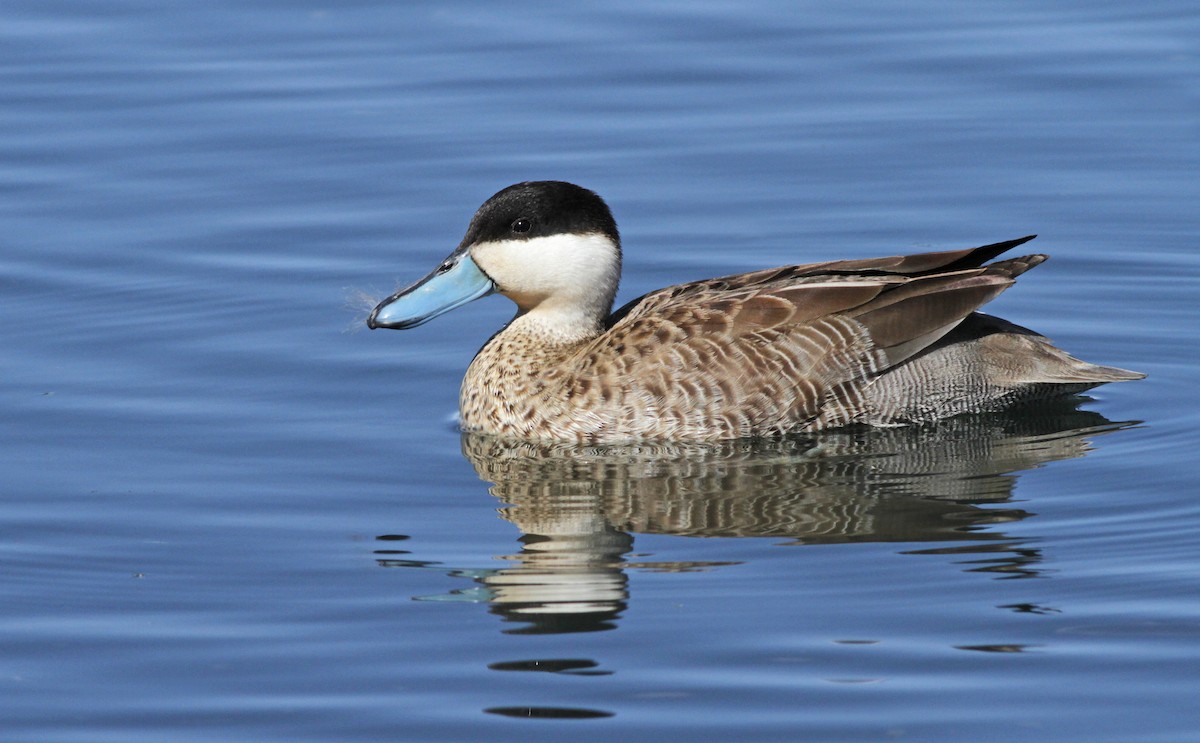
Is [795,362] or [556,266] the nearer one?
[795,362]

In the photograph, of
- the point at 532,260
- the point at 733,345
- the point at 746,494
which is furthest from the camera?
the point at 532,260

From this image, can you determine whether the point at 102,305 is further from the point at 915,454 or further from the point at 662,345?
the point at 915,454

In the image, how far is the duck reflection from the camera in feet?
24.8

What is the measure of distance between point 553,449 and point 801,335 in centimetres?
128

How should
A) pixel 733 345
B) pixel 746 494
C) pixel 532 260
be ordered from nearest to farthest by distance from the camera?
1. pixel 746 494
2. pixel 733 345
3. pixel 532 260

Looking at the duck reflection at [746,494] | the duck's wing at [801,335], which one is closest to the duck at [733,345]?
the duck's wing at [801,335]

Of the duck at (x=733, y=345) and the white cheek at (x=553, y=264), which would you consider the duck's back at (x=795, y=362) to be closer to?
the duck at (x=733, y=345)

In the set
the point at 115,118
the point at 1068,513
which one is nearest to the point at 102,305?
the point at 115,118

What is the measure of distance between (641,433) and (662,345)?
42 cm

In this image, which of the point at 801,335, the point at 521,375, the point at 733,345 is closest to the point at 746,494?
the point at 733,345

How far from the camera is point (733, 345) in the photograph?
9.48 metres

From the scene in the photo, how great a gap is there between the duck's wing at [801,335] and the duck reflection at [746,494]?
0.23m

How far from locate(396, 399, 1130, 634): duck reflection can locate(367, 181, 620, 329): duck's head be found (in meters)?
0.71

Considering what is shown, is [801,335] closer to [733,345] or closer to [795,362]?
[795,362]
